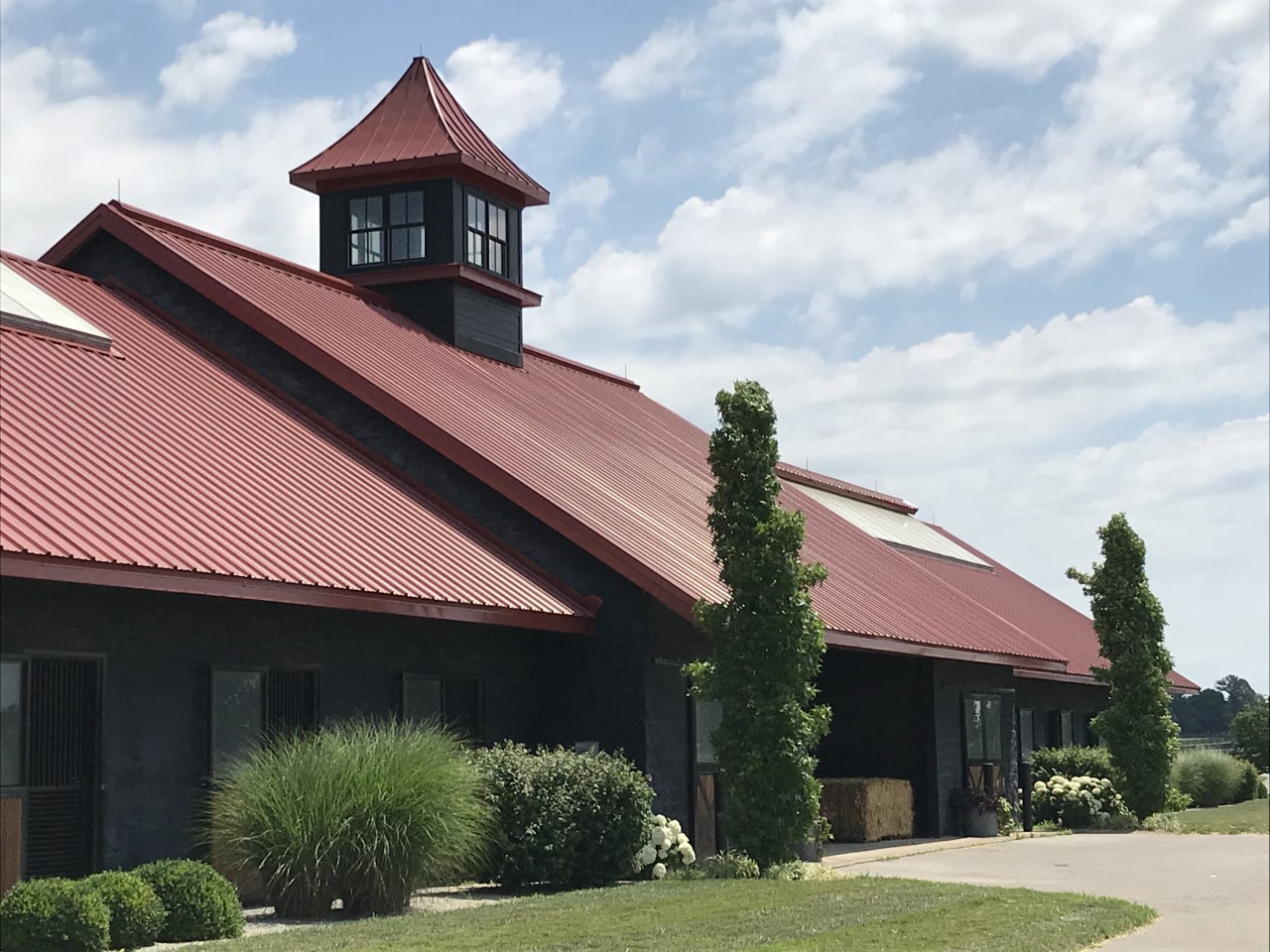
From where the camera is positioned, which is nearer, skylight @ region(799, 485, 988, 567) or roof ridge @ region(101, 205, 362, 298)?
roof ridge @ region(101, 205, 362, 298)

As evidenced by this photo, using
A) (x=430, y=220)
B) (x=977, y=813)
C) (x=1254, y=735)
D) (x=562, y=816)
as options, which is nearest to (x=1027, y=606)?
(x=1254, y=735)

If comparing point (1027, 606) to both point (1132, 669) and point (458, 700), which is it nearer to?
point (1132, 669)

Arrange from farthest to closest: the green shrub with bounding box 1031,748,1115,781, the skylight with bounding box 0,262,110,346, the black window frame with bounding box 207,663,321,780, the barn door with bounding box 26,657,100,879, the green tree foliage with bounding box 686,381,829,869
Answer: the green shrub with bounding box 1031,748,1115,781 < the skylight with bounding box 0,262,110,346 < the green tree foliage with bounding box 686,381,829,869 < the black window frame with bounding box 207,663,321,780 < the barn door with bounding box 26,657,100,879

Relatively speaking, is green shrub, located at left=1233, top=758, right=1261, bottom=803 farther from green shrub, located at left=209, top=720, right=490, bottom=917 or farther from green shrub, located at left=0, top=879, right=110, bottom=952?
green shrub, located at left=0, top=879, right=110, bottom=952

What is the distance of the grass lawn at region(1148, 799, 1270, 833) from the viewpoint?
30206mm

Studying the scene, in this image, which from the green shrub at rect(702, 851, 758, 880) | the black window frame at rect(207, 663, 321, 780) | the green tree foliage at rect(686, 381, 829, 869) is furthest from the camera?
the green tree foliage at rect(686, 381, 829, 869)

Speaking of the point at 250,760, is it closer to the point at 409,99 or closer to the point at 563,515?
the point at 563,515

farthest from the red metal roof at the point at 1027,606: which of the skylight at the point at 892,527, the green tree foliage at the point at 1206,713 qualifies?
the green tree foliage at the point at 1206,713

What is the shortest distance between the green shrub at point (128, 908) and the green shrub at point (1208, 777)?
1255 inches

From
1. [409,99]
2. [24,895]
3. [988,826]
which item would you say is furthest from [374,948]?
[409,99]

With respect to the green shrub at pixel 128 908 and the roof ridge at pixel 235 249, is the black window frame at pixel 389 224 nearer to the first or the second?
the roof ridge at pixel 235 249

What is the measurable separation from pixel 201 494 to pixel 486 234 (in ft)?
44.0

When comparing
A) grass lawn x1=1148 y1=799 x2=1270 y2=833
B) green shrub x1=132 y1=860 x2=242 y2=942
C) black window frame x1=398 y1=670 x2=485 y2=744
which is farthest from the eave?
grass lawn x1=1148 y1=799 x2=1270 y2=833

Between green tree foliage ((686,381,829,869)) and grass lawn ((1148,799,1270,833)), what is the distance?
42.4 ft
